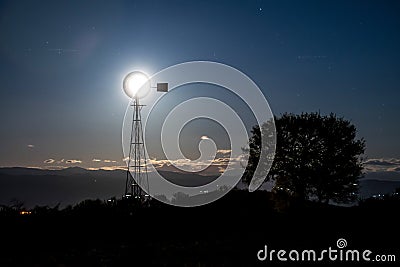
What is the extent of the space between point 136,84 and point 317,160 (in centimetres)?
1903

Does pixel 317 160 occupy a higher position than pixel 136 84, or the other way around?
pixel 136 84

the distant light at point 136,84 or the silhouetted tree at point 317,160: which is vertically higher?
the distant light at point 136,84

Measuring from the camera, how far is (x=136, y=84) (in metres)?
35.3

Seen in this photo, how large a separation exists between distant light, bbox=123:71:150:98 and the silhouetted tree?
52.5 ft

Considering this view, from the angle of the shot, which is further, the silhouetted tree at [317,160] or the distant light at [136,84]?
the silhouetted tree at [317,160]

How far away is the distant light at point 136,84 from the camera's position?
34638 millimetres

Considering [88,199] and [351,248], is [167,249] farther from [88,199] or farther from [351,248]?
[88,199]

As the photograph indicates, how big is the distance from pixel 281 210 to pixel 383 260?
18317mm

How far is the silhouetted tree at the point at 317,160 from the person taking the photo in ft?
138

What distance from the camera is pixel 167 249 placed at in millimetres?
18844

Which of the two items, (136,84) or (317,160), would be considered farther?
(317,160)

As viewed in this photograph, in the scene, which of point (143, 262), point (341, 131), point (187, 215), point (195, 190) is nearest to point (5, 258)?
point (143, 262)

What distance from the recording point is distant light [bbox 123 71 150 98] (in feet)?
114

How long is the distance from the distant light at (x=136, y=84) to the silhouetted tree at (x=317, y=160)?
1601 centimetres
